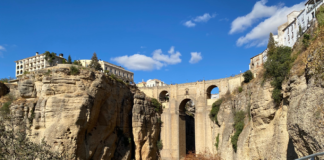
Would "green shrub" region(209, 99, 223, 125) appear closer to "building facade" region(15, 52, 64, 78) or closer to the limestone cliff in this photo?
the limestone cliff

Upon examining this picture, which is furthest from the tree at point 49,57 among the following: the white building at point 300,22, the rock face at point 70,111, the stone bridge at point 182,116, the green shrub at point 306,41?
the green shrub at point 306,41

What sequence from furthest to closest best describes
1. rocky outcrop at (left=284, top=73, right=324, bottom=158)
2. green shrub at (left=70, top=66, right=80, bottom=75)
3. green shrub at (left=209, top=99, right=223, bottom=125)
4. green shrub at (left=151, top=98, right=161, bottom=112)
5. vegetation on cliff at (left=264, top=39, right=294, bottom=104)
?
1. green shrub at (left=151, top=98, right=161, bottom=112)
2. green shrub at (left=209, top=99, right=223, bottom=125)
3. green shrub at (left=70, top=66, right=80, bottom=75)
4. vegetation on cliff at (left=264, top=39, right=294, bottom=104)
5. rocky outcrop at (left=284, top=73, right=324, bottom=158)

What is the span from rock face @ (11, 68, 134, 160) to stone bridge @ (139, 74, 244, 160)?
35.0 feet

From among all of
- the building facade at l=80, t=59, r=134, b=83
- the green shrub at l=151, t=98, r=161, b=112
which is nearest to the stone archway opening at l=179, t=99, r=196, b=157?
the green shrub at l=151, t=98, r=161, b=112

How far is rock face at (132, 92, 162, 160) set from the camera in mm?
31547

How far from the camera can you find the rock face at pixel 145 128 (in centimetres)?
3155

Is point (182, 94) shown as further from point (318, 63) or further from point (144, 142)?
point (318, 63)

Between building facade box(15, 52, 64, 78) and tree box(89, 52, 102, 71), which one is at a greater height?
building facade box(15, 52, 64, 78)

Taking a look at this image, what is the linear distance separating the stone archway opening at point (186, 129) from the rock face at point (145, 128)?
3098 mm

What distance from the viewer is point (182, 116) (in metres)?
37.2

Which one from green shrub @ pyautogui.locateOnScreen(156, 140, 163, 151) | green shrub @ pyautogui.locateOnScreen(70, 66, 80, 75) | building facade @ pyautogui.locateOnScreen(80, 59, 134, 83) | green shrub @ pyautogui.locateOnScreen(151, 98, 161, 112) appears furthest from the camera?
building facade @ pyautogui.locateOnScreen(80, 59, 134, 83)

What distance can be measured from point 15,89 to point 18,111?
306 cm

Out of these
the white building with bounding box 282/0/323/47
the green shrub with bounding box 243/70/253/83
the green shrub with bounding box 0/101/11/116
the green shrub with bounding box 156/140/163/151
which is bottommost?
the green shrub with bounding box 156/140/163/151

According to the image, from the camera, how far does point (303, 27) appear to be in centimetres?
2045
